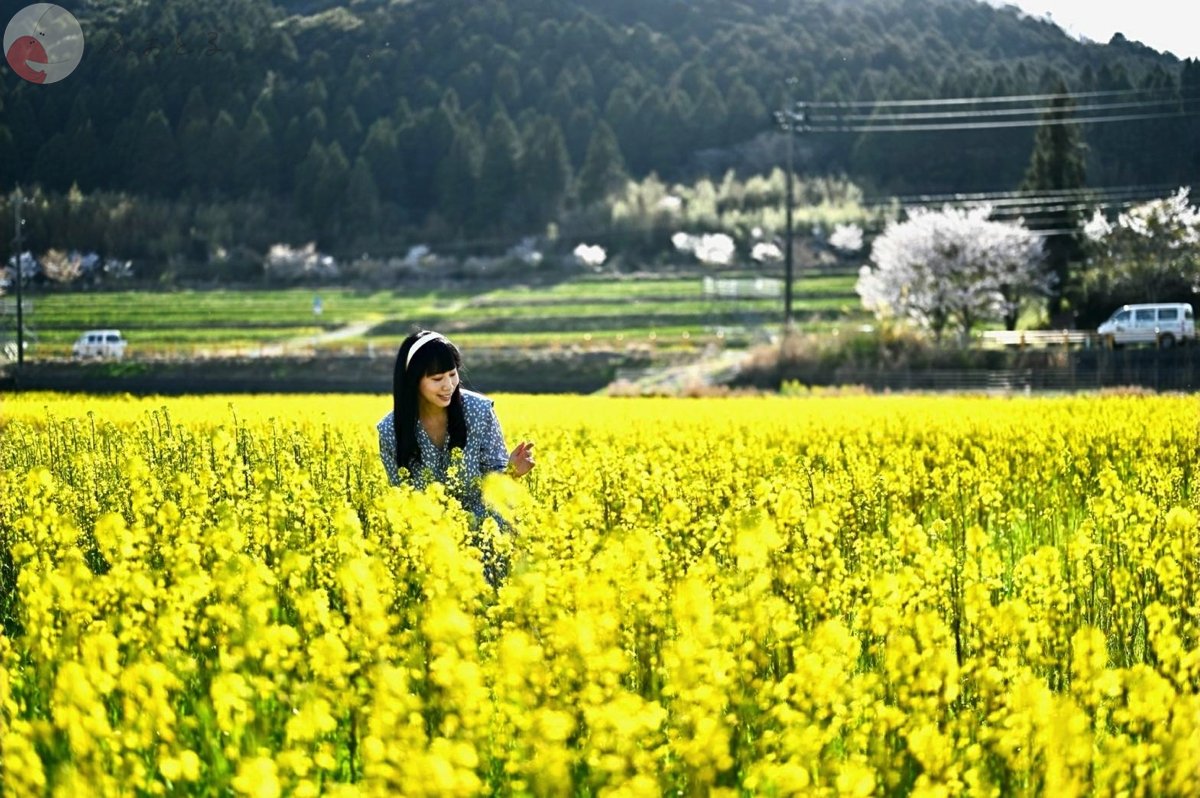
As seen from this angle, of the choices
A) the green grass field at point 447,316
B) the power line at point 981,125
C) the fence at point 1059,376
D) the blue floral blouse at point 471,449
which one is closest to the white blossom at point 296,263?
the green grass field at point 447,316

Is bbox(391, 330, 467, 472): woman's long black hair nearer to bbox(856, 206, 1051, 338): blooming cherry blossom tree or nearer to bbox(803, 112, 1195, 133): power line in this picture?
bbox(856, 206, 1051, 338): blooming cherry blossom tree

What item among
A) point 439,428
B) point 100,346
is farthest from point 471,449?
point 100,346

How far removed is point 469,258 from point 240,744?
84570 mm

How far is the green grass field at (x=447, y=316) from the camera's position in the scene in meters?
52.8

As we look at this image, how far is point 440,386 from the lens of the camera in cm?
564

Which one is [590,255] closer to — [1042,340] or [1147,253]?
[1147,253]

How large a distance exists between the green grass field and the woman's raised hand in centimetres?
3789

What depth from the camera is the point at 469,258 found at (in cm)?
8656

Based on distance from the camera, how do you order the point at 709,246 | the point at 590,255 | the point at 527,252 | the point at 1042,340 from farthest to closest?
1. the point at 527,252
2. the point at 590,255
3. the point at 709,246
4. the point at 1042,340

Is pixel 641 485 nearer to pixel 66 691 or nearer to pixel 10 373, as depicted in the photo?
pixel 66 691

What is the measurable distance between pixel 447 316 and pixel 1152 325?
122 feet

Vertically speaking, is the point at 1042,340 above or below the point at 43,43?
below

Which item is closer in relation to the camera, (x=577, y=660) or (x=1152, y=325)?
(x=577, y=660)

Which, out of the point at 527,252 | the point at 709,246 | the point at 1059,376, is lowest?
the point at 1059,376
